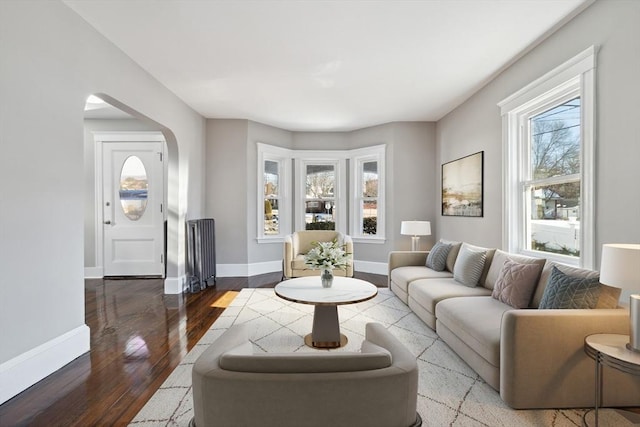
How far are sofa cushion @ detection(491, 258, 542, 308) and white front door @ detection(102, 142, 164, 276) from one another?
5.12m

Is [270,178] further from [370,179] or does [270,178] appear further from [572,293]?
[572,293]

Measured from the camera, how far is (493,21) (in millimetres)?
2787

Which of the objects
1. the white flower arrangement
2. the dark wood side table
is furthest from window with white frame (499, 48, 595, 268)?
the white flower arrangement

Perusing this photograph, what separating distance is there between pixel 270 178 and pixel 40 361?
455cm

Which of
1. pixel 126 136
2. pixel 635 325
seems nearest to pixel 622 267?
pixel 635 325

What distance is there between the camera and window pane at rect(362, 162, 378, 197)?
6.37 metres

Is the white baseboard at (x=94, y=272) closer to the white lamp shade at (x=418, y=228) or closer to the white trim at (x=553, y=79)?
the white lamp shade at (x=418, y=228)

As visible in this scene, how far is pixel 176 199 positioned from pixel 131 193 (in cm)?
155

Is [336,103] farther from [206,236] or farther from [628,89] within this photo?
[628,89]

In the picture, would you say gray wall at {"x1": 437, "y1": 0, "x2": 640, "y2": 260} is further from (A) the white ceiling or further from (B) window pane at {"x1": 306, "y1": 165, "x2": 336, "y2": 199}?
(B) window pane at {"x1": 306, "y1": 165, "x2": 336, "y2": 199}

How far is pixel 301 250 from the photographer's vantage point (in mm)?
5559

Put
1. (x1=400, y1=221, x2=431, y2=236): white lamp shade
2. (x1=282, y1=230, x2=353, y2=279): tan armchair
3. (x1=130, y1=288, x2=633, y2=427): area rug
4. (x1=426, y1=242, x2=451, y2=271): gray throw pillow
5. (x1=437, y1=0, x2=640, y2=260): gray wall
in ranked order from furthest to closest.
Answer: (x1=400, y1=221, x2=431, y2=236): white lamp shade < (x1=282, y1=230, x2=353, y2=279): tan armchair < (x1=426, y1=242, x2=451, y2=271): gray throw pillow < (x1=437, y1=0, x2=640, y2=260): gray wall < (x1=130, y1=288, x2=633, y2=427): area rug

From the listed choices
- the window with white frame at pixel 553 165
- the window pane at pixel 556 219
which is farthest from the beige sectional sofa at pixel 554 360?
the window pane at pixel 556 219

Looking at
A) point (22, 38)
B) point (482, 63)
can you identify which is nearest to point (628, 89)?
point (482, 63)
